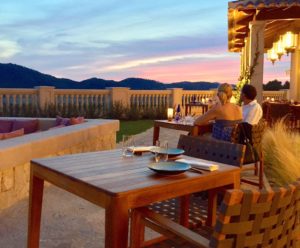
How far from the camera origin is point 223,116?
516 cm

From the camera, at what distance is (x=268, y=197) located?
64.2 inches

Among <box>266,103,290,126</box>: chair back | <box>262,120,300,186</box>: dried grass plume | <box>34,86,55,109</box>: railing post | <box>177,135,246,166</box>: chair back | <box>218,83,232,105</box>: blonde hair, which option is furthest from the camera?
<box>34,86,55,109</box>: railing post

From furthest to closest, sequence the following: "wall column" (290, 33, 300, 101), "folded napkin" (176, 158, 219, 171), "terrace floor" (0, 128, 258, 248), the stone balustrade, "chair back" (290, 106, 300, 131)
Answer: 1. the stone balustrade
2. "wall column" (290, 33, 300, 101)
3. "chair back" (290, 106, 300, 131)
4. "terrace floor" (0, 128, 258, 248)
5. "folded napkin" (176, 158, 219, 171)

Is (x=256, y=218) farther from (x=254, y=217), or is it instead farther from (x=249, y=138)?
(x=249, y=138)

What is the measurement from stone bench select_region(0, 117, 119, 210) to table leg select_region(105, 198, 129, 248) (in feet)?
7.46

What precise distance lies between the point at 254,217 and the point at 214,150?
1479 millimetres

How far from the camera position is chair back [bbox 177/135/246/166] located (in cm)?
294

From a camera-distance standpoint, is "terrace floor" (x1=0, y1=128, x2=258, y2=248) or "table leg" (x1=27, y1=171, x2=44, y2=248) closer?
"table leg" (x1=27, y1=171, x2=44, y2=248)

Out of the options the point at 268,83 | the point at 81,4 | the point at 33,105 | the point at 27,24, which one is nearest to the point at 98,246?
the point at 33,105

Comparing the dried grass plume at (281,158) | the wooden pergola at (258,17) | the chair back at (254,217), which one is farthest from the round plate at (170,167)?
the wooden pergola at (258,17)

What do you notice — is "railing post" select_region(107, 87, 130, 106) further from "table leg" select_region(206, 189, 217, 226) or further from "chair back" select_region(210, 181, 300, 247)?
"chair back" select_region(210, 181, 300, 247)

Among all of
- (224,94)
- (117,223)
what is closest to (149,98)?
(224,94)

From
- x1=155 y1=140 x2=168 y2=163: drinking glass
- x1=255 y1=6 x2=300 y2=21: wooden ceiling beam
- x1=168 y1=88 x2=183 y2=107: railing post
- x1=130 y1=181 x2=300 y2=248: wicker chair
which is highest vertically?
x1=255 y1=6 x2=300 y2=21: wooden ceiling beam

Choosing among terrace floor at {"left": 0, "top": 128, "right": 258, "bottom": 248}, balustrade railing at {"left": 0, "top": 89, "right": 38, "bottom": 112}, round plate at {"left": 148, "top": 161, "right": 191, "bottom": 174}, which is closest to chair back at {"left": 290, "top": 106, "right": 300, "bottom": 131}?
terrace floor at {"left": 0, "top": 128, "right": 258, "bottom": 248}
